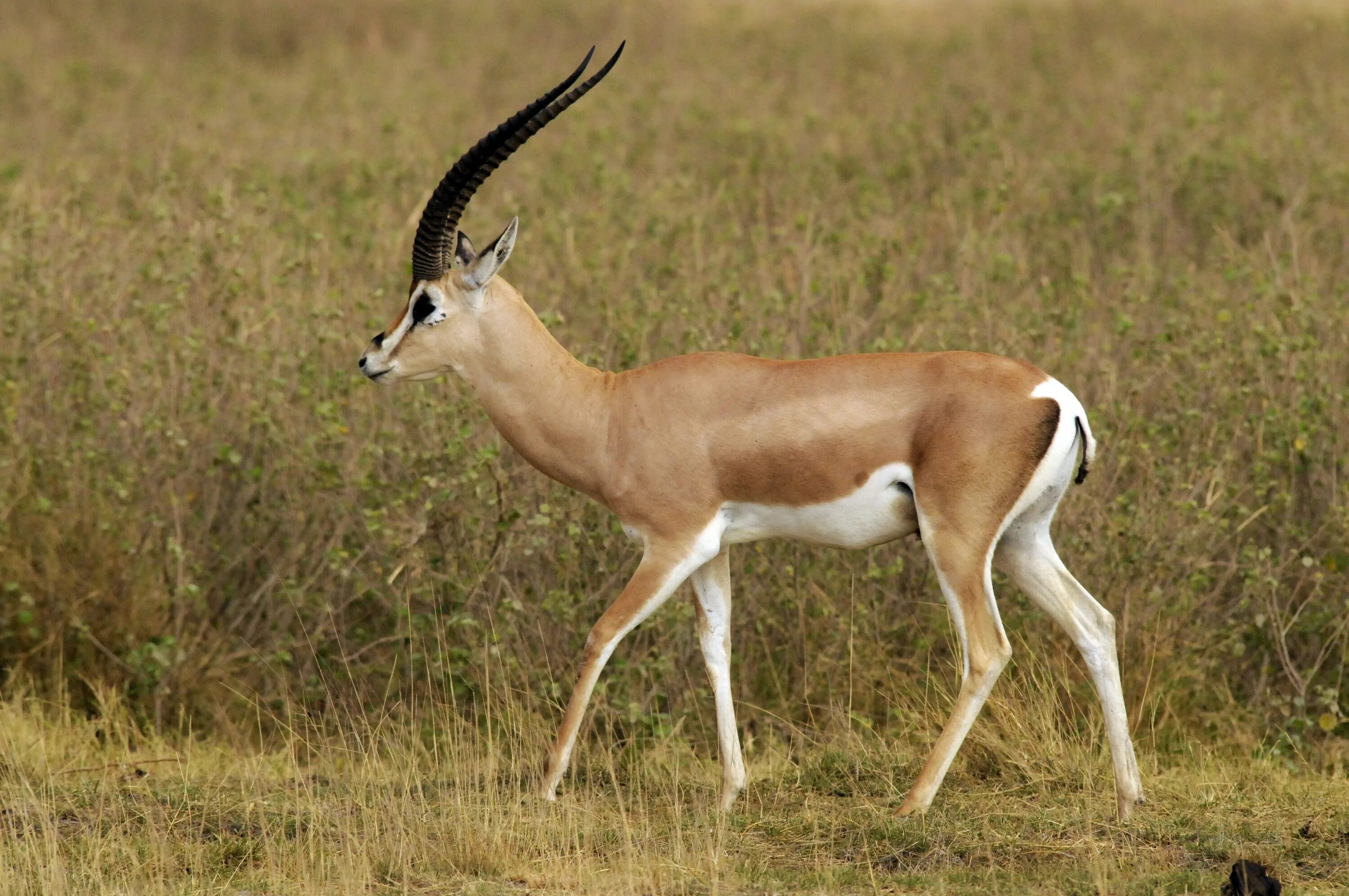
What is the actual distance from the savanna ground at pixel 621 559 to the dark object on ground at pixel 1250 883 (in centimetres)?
18

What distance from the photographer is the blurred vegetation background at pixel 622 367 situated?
7359mm

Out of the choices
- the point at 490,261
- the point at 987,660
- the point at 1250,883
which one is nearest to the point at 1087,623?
the point at 987,660

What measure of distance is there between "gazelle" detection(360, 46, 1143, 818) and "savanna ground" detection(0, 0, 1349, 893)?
1.90 feet

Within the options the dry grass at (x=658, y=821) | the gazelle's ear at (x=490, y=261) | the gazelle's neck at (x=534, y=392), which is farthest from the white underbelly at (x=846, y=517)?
the gazelle's ear at (x=490, y=261)

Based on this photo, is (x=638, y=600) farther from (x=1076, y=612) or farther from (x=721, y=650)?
(x=1076, y=612)

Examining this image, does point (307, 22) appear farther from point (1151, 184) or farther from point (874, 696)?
point (874, 696)

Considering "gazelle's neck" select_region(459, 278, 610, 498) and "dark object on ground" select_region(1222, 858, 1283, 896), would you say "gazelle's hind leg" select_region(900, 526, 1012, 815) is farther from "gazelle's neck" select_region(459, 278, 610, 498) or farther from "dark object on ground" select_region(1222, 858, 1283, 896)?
"gazelle's neck" select_region(459, 278, 610, 498)

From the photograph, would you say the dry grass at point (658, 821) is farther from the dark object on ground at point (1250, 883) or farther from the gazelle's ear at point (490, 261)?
the gazelle's ear at point (490, 261)

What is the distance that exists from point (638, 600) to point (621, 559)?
1.98m

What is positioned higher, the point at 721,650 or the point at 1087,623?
the point at 1087,623

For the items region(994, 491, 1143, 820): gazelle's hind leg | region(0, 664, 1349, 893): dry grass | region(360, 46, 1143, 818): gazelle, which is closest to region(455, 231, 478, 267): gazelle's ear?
region(360, 46, 1143, 818): gazelle

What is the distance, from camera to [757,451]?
5.61 metres

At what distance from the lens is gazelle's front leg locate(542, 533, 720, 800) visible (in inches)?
221

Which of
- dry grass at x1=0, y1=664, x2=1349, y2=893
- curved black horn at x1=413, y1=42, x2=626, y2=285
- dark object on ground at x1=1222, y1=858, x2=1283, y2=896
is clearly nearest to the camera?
dark object on ground at x1=1222, y1=858, x2=1283, y2=896
